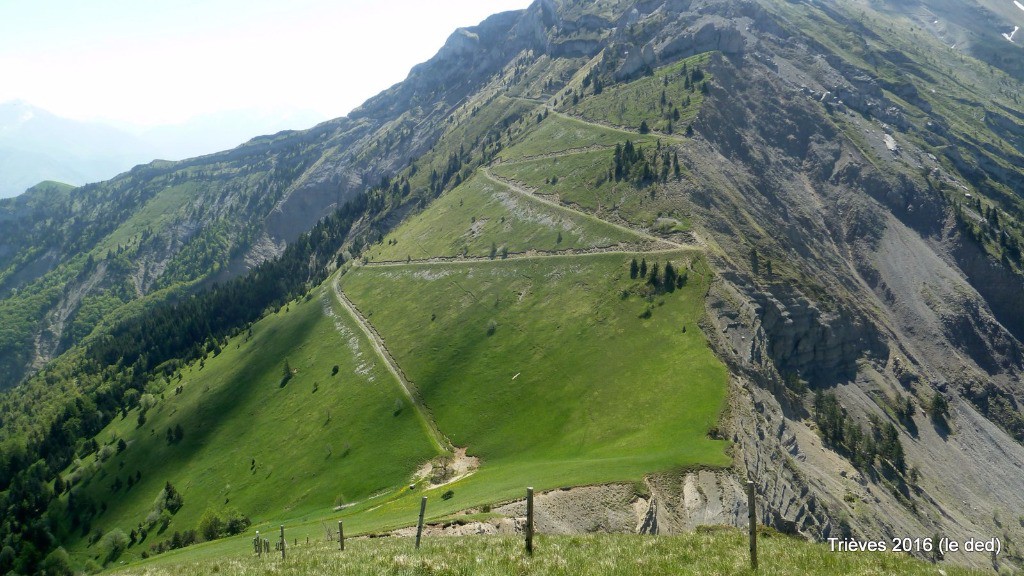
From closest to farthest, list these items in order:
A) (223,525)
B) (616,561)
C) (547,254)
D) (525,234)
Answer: (616,561)
(223,525)
(547,254)
(525,234)

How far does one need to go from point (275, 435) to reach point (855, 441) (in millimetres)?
123236

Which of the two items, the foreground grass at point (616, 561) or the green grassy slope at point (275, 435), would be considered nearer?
the foreground grass at point (616, 561)

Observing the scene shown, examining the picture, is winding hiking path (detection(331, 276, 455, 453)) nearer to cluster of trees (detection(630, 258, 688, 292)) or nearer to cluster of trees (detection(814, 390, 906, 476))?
cluster of trees (detection(630, 258, 688, 292))

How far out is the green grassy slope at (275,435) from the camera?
105m

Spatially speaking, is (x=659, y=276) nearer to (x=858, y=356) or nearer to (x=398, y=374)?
(x=858, y=356)

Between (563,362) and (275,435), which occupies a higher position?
(563,362)

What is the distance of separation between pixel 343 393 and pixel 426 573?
122 meters

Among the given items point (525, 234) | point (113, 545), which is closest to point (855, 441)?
point (525, 234)

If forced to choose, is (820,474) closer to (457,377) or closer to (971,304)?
(457,377)

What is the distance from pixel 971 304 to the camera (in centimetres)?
17862

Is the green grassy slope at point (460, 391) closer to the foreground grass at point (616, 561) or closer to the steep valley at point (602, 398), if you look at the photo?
the steep valley at point (602, 398)

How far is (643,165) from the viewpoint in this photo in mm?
183625

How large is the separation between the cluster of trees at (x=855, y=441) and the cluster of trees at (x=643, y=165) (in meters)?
89.2

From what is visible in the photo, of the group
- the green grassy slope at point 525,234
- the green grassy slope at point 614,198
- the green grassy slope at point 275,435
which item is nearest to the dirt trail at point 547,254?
the green grassy slope at point 525,234
